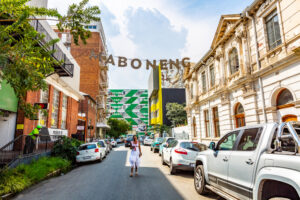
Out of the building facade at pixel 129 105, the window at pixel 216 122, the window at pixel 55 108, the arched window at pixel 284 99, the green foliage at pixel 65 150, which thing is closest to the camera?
the arched window at pixel 284 99

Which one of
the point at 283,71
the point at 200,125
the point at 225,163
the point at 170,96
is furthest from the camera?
the point at 170,96

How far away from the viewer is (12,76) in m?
3.61

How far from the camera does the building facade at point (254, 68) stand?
30.0 ft

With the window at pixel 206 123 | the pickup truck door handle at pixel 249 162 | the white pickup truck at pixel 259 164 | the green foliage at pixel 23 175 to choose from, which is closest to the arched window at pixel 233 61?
the window at pixel 206 123

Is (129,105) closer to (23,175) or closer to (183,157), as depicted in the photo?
(183,157)

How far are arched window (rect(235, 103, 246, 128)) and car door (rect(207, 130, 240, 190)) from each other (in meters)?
8.69

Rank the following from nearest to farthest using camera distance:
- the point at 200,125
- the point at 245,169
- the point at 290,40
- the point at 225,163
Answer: the point at 245,169
the point at 225,163
the point at 290,40
the point at 200,125

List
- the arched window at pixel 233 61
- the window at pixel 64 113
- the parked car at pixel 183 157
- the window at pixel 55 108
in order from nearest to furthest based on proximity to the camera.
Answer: the parked car at pixel 183 157 → the arched window at pixel 233 61 → the window at pixel 55 108 → the window at pixel 64 113

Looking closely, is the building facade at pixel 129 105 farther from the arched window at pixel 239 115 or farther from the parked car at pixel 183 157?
the parked car at pixel 183 157

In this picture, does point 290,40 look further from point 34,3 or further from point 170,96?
point 170,96

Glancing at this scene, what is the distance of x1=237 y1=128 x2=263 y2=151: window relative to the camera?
4.06 metres

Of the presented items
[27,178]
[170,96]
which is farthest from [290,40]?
[170,96]

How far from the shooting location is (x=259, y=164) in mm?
3564

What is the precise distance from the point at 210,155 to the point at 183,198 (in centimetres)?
136
